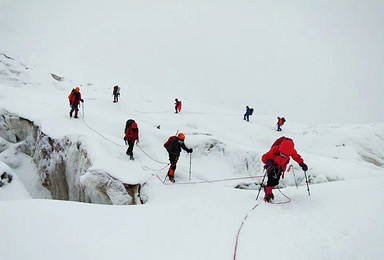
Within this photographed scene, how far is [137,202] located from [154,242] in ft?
10.6

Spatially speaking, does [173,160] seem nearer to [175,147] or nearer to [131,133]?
[175,147]

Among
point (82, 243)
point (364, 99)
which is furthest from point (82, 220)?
point (364, 99)

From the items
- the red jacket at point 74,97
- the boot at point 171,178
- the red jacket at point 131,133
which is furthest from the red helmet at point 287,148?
the red jacket at point 74,97

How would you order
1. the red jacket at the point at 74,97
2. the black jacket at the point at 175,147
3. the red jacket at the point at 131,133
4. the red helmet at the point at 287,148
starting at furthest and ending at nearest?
the red jacket at the point at 74,97 → the red jacket at the point at 131,133 → the black jacket at the point at 175,147 → the red helmet at the point at 287,148

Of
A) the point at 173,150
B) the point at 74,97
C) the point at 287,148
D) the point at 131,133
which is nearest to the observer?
the point at 287,148

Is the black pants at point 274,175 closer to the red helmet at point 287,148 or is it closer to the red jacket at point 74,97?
the red helmet at point 287,148

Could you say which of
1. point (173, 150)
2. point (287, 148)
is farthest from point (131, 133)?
point (287, 148)

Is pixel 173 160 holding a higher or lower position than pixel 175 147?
lower

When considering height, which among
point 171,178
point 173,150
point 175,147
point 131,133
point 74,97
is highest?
point 74,97

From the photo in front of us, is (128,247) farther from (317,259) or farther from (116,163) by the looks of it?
(116,163)

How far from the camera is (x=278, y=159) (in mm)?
6734

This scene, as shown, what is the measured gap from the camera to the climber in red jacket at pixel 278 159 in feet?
21.6

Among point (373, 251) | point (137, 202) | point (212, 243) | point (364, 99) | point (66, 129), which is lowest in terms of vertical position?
point (137, 202)

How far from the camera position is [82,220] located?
4504 millimetres
